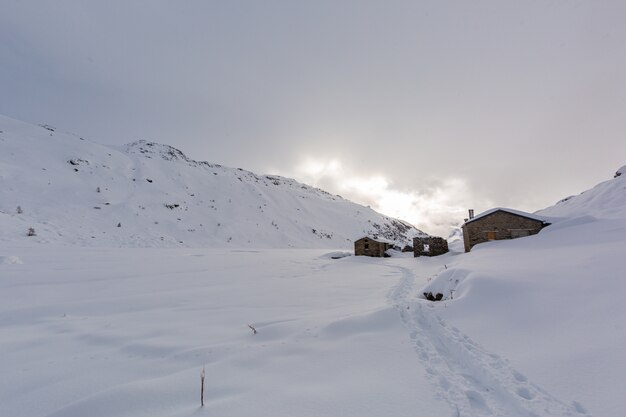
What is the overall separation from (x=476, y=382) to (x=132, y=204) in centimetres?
3949

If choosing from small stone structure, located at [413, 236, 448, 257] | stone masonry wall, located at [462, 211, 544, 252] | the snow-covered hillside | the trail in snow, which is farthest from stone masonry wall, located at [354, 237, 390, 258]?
the trail in snow

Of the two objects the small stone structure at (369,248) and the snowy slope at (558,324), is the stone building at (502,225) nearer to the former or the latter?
the small stone structure at (369,248)

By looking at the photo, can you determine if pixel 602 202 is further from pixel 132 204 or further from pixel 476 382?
pixel 132 204

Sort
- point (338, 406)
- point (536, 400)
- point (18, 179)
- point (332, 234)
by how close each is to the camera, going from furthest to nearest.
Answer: point (332, 234), point (18, 179), point (536, 400), point (338, 406)

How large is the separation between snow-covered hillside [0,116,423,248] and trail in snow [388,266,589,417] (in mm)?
23587

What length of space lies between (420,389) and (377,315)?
8.89 feet

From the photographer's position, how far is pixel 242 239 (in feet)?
123

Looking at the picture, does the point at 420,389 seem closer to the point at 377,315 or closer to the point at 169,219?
the point at 377,315

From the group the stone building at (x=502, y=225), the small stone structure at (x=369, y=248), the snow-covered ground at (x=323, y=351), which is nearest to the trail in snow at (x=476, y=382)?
the snow-covered ground at (x=323, y=351)

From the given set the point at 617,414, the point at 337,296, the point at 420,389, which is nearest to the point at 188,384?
the point at 420,389

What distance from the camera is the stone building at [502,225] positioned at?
23516 millimetres

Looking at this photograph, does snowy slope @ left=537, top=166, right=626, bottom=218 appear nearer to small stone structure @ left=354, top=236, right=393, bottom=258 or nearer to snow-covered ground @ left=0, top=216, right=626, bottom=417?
small stone structure @ left=354, top=236, right=393, bottom=258

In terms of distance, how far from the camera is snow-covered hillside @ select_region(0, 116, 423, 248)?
80.2 feet

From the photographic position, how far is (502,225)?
24.2 metres
